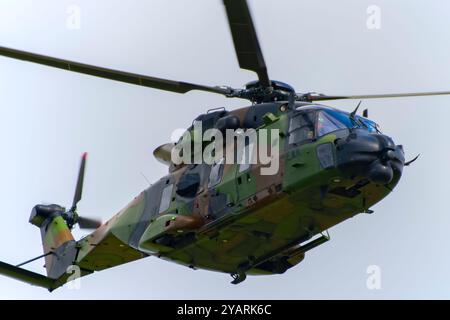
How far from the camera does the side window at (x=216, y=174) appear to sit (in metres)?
15.5

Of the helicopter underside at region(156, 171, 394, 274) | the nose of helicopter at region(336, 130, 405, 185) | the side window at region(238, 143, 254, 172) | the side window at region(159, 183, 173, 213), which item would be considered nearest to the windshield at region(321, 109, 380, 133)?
the nose of helicopter at region(336, 130, 405, 185)

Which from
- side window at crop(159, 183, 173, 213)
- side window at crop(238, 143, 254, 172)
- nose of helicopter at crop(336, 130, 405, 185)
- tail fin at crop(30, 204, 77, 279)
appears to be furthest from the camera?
tail fin at crop(30, 204, 77, 279)

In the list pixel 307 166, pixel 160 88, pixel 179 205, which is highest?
pixel 160 88

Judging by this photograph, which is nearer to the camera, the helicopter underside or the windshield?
the helicopter underside

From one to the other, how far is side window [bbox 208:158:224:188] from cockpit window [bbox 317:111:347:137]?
214 centimetres

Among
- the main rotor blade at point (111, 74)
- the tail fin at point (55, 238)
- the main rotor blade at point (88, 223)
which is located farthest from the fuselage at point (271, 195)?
the main rotor blade at point (88, 223)

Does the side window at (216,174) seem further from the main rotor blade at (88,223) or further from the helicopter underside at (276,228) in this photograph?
the main rotor blade at (88,223)

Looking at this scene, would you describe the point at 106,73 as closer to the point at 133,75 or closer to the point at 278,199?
the point at 133,75

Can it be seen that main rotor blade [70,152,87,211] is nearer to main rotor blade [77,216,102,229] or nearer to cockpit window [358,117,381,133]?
main rotor blade [77,216,102,229]

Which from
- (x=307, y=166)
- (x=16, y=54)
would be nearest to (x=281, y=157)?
(x=307, y=166)

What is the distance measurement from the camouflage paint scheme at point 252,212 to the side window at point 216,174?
11 cm

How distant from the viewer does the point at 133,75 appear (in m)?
16.0

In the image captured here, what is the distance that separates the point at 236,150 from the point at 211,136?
2.78 ft

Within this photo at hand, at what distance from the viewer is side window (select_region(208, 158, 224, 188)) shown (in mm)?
15516
